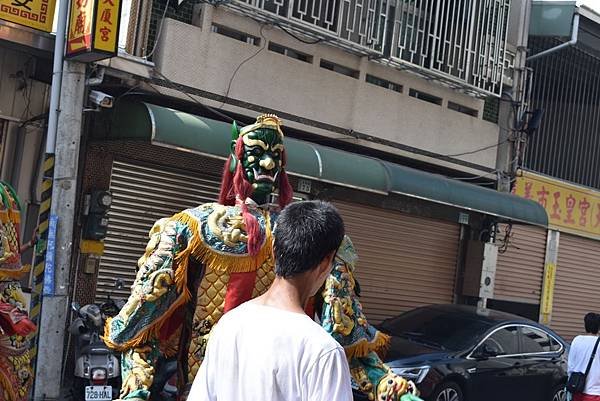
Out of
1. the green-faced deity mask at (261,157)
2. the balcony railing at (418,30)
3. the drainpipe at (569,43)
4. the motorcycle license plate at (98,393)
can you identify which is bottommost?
the motorcycle license plate at (98,393)

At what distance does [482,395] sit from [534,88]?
8887 mm

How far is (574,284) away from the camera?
19.7 m

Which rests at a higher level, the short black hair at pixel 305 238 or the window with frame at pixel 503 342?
the short black hair at pixel 305 238

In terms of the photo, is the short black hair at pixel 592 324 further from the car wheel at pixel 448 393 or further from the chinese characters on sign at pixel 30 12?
the chinese characters on sign at pixel 30 12

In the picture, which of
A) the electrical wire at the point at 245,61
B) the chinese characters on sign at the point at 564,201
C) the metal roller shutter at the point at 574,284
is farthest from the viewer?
the metal roller shutter at the point at 574,284

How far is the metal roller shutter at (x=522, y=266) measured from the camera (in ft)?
57.5

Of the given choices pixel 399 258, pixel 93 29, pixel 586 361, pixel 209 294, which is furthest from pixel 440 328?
pixel 209 294

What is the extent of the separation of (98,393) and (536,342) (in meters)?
6.09

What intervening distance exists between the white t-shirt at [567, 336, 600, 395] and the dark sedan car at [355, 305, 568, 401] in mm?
2101

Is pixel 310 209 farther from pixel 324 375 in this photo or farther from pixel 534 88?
pixel 534 88

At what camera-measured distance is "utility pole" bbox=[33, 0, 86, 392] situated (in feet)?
28.4

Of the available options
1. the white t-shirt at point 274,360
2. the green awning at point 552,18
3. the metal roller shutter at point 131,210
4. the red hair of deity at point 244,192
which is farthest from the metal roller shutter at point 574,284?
the white t-shirt at point 274,360

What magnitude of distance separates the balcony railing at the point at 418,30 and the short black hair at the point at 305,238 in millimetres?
9302

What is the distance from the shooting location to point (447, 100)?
51.5ft
